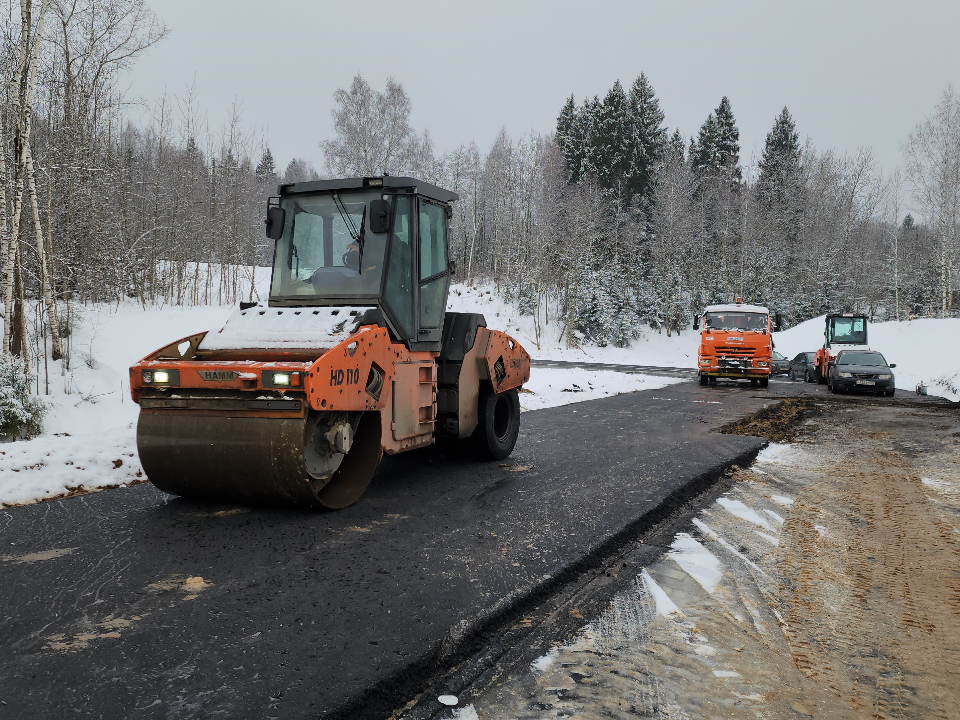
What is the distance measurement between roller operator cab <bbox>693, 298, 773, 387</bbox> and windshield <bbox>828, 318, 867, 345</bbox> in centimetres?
601

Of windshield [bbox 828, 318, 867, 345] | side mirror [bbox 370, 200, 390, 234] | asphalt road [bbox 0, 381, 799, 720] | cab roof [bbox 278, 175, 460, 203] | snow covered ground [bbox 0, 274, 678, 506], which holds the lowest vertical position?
asphalt road [bbox 0, 381, 799, 720]

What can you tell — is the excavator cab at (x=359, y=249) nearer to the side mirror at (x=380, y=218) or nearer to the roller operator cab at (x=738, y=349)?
the side mirror at (x=380, y=218)

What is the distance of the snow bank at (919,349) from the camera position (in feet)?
74.9

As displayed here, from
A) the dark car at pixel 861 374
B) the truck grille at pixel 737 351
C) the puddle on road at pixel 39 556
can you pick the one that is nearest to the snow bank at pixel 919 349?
the dark car at pixel 861 374

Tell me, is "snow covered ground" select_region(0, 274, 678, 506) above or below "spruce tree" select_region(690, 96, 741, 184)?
below

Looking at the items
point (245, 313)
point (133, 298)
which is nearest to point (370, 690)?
point (245, 313)

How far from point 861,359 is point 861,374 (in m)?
1.26

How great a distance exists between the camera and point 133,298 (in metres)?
20.3

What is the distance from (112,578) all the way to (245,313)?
2.61m

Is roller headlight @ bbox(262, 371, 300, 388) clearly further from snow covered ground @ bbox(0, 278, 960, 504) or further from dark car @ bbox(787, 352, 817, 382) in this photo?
dark car @ bbox(787, 352, 817, 382)

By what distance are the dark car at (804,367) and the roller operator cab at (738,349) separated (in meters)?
5.82

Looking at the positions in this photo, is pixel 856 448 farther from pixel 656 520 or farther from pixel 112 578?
pixel 112 578

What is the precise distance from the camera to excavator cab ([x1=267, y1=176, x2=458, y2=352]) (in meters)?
6.16

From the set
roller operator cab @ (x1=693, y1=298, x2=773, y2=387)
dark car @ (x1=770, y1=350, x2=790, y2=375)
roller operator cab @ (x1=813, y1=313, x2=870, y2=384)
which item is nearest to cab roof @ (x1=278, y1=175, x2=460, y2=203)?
roller operator cab @ (x1=693, y1=298, x2=773, y2=387)
